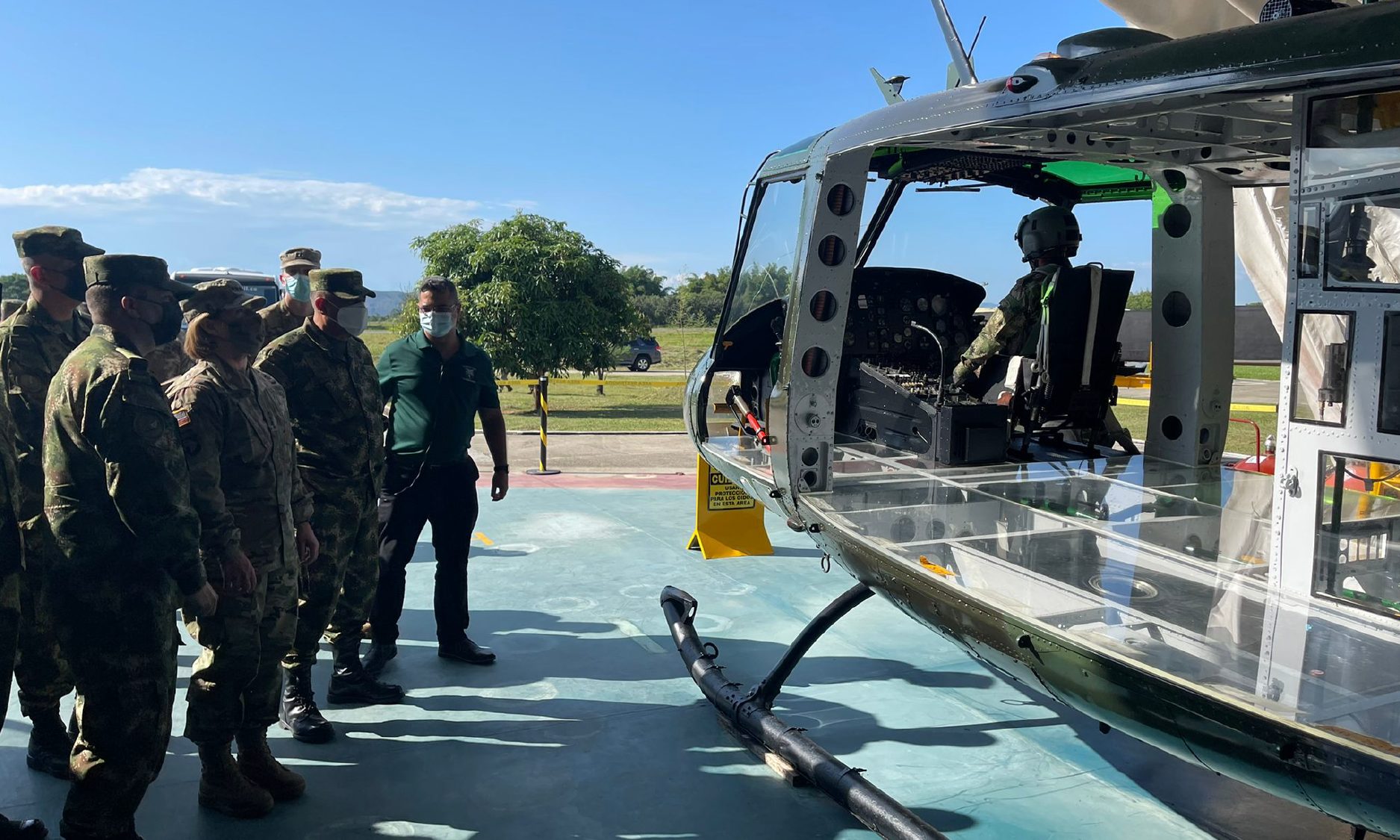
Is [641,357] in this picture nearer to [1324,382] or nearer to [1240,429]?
[1240,429]

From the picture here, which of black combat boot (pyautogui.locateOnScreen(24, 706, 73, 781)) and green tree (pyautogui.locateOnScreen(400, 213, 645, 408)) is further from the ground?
green tree (pyautogui.locateOnScreen(400, 213, 645, 408))

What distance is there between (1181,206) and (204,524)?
4.43 m

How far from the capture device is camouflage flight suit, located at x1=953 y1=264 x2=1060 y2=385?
5.18 meters

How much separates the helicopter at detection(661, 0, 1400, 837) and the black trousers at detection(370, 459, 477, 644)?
109 cm

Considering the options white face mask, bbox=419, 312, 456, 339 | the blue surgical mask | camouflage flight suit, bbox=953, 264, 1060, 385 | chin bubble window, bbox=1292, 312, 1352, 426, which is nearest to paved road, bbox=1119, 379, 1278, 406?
camouflage flight suit, bbox=953, 264, 1060, 385

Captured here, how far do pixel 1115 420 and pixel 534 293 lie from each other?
13.6m

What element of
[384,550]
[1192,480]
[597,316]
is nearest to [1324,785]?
[1192,480]

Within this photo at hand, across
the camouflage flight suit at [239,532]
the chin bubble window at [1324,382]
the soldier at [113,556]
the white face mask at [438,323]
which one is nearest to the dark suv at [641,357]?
the white face mask at [438,323]

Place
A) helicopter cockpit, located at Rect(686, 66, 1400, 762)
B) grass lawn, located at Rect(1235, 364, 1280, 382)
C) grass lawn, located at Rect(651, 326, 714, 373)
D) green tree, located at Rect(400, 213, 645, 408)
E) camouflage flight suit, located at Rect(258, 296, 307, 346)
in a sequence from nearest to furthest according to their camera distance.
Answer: helicopter cockpit, located at Rect(686, 66, 1400, 762) → camouflage flight suit, located at Rect(258, 296, 307, 346) → green tree, located at Rect(400, 213, 645, 408) → grass lawn, located at Rect(1235, 364, 1280, 382) → grass lawn, located at Rect(651, 326, 714, 373)

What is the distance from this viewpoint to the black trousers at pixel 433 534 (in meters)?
4.95

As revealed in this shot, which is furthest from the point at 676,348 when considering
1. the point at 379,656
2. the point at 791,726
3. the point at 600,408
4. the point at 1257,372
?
the point at 791,726

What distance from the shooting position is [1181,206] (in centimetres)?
487

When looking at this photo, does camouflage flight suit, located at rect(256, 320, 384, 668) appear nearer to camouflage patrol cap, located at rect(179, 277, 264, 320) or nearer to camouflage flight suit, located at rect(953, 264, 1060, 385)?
camouflage patrol cap, located at rect(179, 277, 264, 320)

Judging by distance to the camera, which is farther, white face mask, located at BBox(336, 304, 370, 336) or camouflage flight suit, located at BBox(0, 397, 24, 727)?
white face mask, located at BBox(336, 304, 370, 336)
